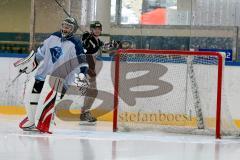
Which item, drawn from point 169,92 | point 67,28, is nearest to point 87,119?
point 169,92

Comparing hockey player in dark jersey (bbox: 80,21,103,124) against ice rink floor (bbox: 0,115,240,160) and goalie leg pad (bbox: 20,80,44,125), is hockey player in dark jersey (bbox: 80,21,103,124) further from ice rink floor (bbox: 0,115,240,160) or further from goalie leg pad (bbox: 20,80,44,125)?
goalie leg pad (bbox: 20,80,44,125)

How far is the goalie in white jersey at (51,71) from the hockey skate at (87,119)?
4.65 ft

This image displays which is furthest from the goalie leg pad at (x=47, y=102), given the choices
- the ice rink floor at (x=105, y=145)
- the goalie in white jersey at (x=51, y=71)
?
the ice rink floor at (x=105, y=145)

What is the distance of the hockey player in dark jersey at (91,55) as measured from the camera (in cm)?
801

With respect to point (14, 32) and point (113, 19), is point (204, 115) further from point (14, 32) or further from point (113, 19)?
point (14, 32)

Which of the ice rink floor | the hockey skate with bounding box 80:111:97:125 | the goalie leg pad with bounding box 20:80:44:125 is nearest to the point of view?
the ice rink floor

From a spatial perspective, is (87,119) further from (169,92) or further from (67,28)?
(67,28)

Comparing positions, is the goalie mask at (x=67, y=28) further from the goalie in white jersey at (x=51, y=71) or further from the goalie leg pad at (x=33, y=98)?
the goalie leg pad at (x=33, y=98)

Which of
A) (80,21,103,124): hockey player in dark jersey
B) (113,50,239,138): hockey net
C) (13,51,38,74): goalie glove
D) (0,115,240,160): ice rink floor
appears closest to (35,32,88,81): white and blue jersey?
(13,51,38,74): goalie glove

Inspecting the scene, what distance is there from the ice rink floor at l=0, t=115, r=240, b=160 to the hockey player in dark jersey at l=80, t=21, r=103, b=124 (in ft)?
2.40

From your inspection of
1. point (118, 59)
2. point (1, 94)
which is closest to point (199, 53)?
point (118, 59)

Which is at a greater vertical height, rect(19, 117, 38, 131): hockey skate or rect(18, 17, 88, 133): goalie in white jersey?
rect(18, 17, 88, 133): goalie in white jersey

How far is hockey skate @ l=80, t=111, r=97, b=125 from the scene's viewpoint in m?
7.97

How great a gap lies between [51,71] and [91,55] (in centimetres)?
175
